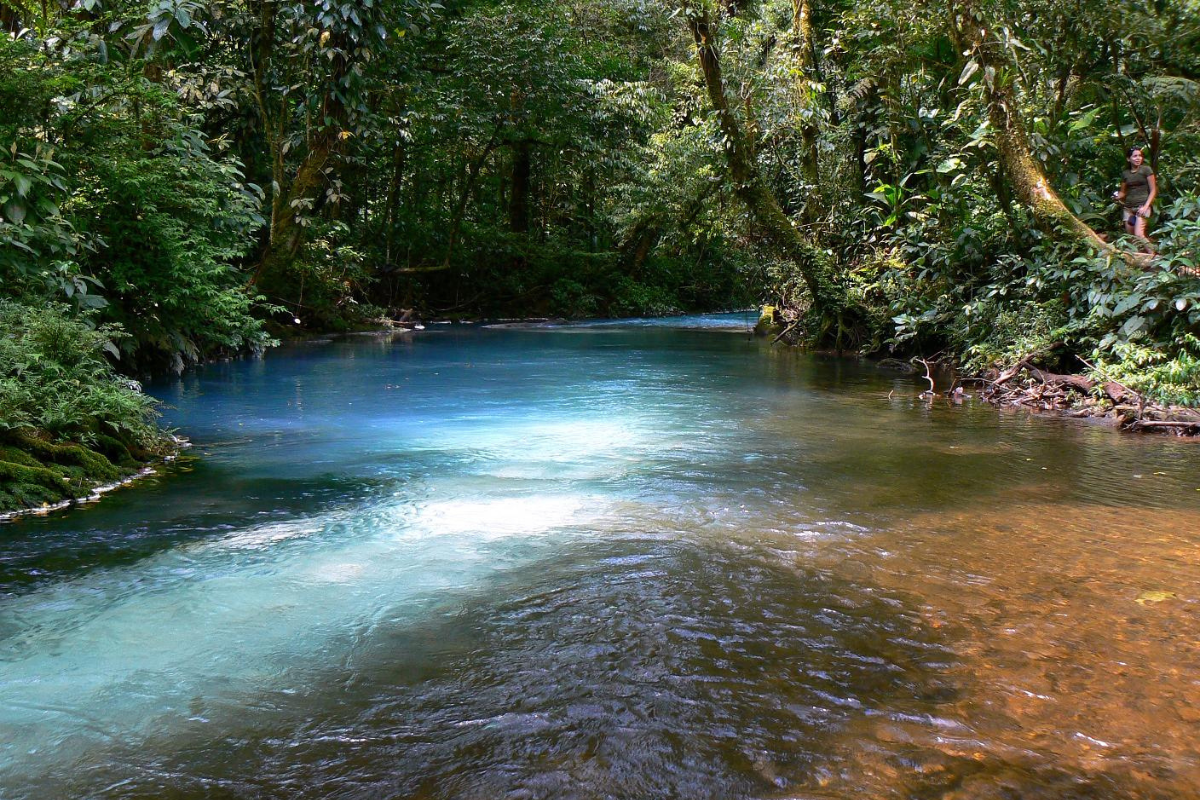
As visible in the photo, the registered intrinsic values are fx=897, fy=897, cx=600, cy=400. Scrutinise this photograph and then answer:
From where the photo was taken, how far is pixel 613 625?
11.7 feet

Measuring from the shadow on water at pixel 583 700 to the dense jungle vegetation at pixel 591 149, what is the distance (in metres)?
3.41

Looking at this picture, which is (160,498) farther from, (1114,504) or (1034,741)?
(1114,504)

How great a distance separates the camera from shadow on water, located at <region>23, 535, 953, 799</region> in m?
2.51

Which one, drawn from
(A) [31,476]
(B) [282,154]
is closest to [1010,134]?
(A) [31,476]

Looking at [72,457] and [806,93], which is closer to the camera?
[72,457]

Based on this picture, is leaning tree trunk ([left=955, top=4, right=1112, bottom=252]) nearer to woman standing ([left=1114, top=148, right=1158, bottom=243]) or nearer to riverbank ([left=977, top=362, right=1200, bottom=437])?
woman standing ([left=1114, top=148, right=1158, bottom=243])

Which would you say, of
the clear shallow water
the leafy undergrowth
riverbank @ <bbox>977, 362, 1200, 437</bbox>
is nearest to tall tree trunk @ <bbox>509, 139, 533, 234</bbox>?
riverbank @ <bbox>977, 362, 1200, 437</bbox>

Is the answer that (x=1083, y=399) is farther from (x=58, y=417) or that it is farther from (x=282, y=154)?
(x=282, y=154)

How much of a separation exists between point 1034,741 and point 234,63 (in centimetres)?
1778

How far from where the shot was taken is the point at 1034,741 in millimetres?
2672

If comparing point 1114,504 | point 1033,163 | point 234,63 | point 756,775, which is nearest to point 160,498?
point 756,775

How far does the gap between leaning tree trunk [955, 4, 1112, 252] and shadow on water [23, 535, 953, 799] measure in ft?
26.0

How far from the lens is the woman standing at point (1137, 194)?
980 cm

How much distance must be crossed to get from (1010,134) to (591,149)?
52.0ft
